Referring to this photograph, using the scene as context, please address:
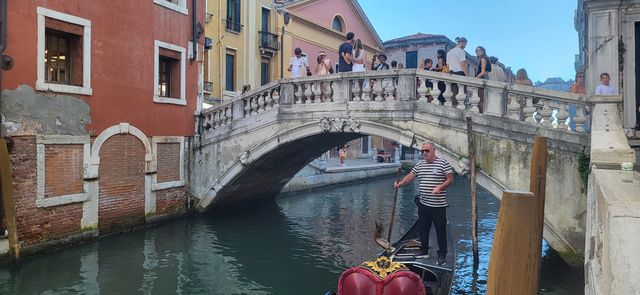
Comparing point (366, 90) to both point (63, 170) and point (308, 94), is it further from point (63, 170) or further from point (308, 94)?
point (63, 170)

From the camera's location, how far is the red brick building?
6.45 m

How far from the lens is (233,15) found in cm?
1467

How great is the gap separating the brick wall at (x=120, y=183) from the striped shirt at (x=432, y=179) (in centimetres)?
479

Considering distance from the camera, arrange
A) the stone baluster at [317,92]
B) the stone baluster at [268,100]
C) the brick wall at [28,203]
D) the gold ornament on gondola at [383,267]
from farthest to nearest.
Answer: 1. the stone baluster at [268,100]
2. the stone baluster at [317,92]
3. the brick wall at [28,203]
4. the gold ornament on gondola at [383,267]

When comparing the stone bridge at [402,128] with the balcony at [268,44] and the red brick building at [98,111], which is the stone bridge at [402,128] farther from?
the balcony at [268,44]

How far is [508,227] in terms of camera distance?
2217 mm

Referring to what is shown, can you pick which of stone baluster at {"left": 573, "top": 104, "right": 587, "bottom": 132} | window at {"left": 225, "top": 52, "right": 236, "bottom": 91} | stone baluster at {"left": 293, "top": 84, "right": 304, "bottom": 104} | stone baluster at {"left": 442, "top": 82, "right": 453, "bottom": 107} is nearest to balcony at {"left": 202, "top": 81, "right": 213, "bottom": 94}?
window at {"left": 225, "top": 52, "right": 236, "bottom": 91}

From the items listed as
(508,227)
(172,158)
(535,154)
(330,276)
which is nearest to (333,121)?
(330,276)

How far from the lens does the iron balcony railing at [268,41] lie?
15.7 m

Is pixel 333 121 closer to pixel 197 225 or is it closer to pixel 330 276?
pixel 330 276

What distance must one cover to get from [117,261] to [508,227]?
5659mm

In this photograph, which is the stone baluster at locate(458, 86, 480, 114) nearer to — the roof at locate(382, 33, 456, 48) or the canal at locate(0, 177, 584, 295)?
the canal at locate(0, 177, 584, 295)

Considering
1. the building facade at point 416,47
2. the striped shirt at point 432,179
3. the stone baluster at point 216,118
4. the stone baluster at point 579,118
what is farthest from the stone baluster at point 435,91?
the building facade at point 416,47

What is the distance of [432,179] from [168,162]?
541cm
